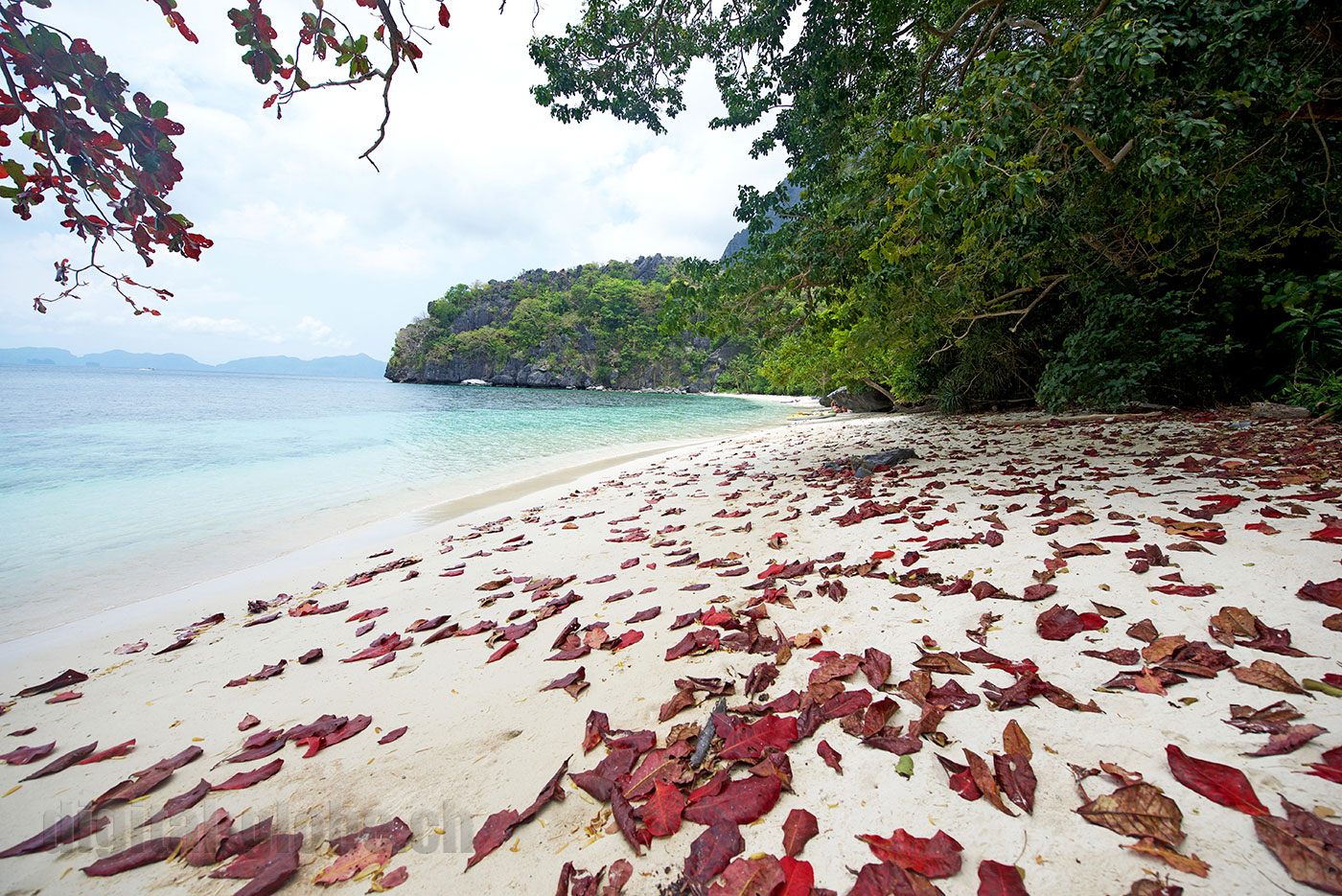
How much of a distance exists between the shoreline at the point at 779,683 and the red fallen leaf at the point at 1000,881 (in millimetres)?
30

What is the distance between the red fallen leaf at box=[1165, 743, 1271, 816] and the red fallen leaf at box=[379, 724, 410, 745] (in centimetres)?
236

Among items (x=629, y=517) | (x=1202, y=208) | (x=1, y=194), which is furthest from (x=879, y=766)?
(x=1202, y=208)

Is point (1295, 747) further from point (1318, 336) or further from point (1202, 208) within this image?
point (1318, 336)

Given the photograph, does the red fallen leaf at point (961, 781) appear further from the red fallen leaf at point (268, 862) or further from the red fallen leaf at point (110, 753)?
the red fallen leaf at point (110, 753)

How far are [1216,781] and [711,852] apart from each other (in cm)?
117

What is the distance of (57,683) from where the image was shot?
2803mm

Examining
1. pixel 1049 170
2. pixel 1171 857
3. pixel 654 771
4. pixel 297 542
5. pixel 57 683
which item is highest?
pixel 1049 170

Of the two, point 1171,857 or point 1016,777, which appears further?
point 1016,777

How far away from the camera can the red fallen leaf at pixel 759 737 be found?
148 centimetres

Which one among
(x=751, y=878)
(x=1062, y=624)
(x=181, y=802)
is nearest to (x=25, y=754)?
(x=181, y=802)

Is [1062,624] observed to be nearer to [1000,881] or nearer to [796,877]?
[1000,881]

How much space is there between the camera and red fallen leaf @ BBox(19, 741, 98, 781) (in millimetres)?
1929

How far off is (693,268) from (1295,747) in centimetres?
737

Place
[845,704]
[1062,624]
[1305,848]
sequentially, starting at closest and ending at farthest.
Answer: [1305,848], [845,704], [1062,624]
